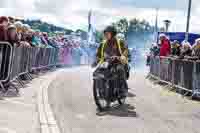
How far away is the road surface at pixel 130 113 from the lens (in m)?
10.5

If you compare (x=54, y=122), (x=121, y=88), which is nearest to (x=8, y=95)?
(x=121, y=88)

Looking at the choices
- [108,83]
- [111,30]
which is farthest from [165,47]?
[108,83]

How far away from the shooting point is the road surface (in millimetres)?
10523

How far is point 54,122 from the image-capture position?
34.8 ft

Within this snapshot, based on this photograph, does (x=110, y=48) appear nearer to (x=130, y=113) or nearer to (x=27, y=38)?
(x=130, y=113)

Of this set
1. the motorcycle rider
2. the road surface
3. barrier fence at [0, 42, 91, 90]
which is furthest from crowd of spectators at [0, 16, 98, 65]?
the motorcycle rider

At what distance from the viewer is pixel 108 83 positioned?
43.8ft

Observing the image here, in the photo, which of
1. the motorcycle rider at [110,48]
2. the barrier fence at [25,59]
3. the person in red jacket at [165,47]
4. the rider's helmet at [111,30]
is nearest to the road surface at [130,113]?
the motorcycle rider at [110,48]

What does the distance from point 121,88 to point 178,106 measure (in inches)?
69.3

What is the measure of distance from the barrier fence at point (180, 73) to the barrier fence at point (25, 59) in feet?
16.4

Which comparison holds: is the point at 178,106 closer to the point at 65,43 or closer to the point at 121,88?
the point at 121,88

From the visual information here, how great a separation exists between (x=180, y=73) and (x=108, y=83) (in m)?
5.89

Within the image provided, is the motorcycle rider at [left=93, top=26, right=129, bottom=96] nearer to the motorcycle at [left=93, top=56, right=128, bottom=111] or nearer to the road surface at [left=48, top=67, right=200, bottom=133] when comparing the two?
the motorcycle at [left=93, top=56, right=128, bottom=111]

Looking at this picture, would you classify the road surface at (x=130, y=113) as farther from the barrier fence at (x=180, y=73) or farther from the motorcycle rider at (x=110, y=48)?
the motorcycle rider at (x=110, y=48)
